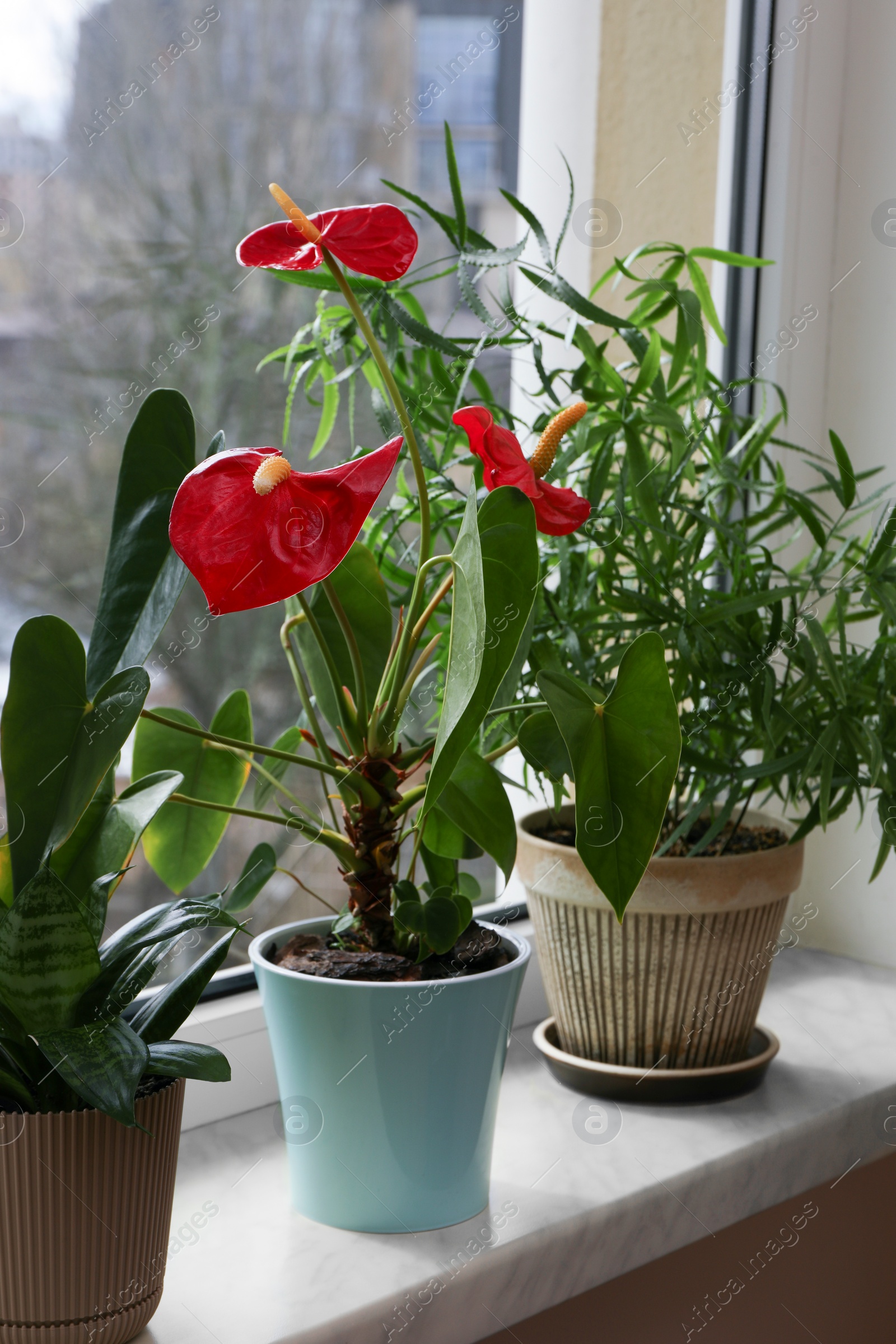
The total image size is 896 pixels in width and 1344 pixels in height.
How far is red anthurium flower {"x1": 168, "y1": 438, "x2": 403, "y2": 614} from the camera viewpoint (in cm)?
49

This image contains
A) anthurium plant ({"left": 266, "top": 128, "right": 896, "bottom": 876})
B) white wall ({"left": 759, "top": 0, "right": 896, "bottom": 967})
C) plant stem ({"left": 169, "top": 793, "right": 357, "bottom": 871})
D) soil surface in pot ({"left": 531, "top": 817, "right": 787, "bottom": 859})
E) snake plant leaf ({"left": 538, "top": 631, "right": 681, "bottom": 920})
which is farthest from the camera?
white wall ({"left": 759, "top": 0, "right": 896, "bottom": 967})

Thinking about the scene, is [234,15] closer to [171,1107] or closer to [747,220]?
[747,220]

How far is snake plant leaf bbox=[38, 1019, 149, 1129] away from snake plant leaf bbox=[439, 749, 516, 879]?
22cm

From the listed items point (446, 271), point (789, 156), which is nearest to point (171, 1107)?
point (446, 271)

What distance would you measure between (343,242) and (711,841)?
1.79 feet

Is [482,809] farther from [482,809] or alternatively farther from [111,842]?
[111,842]

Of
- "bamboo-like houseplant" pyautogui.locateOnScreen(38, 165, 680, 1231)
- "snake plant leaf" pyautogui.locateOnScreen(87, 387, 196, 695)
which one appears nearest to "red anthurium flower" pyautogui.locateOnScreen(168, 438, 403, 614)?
"bamboo-like houseplant" pyautogui.locateOnScreen(38, 165, 680, 1231)

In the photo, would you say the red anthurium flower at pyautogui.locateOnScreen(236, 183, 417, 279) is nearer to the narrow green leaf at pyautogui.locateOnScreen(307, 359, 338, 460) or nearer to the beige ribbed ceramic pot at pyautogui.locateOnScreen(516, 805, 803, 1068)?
the narrow green leaf at pyautogui.locateOnScreen(307, 359, 338, 460)

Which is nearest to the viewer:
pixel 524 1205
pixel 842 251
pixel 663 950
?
pixel 524 1205

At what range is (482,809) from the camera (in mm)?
655

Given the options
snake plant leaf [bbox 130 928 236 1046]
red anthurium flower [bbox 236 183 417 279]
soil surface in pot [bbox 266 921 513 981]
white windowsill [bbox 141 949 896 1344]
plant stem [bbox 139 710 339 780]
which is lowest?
white windowsill [bbox 141 949 896 1344]

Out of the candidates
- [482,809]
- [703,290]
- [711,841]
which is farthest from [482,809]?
[703,290]

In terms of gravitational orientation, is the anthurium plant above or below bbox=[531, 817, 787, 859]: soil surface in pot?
above

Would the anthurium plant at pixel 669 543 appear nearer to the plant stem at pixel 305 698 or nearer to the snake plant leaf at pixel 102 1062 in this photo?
the plant stem at pixel 305 698
